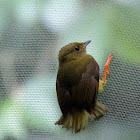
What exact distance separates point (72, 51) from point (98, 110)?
0.63 metres

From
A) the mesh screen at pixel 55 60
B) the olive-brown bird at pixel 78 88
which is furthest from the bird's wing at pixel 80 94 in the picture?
the mesh screen at pixel 55 60

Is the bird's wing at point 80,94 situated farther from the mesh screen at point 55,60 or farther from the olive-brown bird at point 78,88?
the mesh screen at point 55,60

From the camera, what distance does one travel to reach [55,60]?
222 inches

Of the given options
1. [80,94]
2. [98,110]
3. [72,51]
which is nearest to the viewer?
[80,94]

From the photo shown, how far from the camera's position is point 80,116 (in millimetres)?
5383

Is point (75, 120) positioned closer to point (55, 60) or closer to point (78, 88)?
point (78, 88)

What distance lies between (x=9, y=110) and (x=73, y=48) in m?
0.86

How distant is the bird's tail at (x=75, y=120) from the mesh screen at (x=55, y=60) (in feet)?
0.31

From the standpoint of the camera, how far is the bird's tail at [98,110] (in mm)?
5375

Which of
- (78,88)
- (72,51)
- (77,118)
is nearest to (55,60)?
(72,51)

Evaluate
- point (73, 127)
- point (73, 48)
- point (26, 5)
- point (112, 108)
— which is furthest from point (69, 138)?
point (26, 5)

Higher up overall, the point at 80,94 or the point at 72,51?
the point at 72,51

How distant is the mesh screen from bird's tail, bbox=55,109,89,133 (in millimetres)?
93

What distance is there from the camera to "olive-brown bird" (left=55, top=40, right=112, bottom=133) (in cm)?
528
